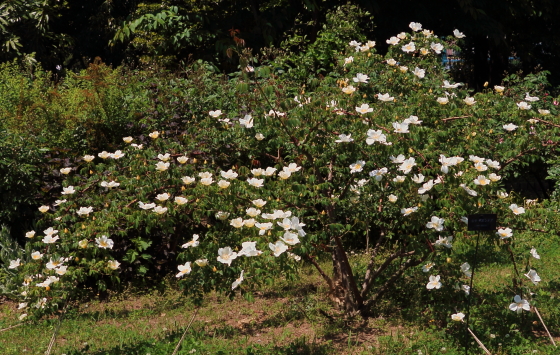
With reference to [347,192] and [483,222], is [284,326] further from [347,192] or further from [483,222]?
[483,222]

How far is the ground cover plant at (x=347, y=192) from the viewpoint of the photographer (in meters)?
3.88

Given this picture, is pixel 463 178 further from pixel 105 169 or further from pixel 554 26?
pixel 554 26

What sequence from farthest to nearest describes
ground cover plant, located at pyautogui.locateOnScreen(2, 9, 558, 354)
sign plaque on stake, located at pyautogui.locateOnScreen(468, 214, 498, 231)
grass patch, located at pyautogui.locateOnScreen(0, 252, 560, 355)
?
grass patch, located at pyautogui.locateOnScreen(0, 252, 560, 355), ground cover plant, located at pyautogui.locateOnScreen(2, 9, 558, 354), sign plaque on stake, located at pyautogui.locateOnScreen(468, 214, 498, 231)

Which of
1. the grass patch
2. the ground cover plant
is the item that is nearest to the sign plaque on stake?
the ground cover plant

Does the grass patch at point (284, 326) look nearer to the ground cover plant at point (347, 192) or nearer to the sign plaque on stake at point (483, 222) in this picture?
the ground cover plant at point (347, 192)

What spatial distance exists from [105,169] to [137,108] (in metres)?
1.21

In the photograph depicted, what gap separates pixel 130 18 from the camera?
1020 cm

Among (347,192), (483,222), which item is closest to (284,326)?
(347,192)

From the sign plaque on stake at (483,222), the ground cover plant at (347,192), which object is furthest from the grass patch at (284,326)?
the sign plaque on stake at (483,222)

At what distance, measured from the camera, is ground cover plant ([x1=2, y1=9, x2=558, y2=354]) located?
153 inches

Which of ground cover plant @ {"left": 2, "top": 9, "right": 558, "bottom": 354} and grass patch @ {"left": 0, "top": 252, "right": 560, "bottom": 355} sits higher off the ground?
ground cover plant @ {"left": 2, "top": 9, "right": 558, "bottom": 354}

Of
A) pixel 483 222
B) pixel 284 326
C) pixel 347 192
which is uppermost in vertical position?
pixel 483 222

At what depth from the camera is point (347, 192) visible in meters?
4.48

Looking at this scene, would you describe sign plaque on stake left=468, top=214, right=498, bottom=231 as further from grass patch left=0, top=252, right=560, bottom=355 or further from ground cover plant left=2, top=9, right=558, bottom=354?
grass patch left=0, top=252, right=560, bottom=355
